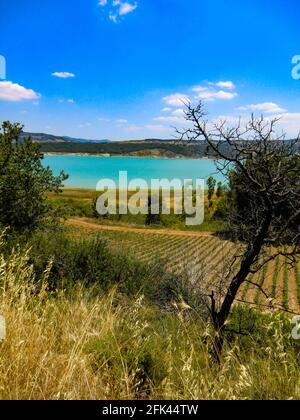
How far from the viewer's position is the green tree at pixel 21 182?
16.3 metres

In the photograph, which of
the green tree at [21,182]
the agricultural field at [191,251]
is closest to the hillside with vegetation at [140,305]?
the green tree at [21,182]

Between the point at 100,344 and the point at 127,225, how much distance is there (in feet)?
206

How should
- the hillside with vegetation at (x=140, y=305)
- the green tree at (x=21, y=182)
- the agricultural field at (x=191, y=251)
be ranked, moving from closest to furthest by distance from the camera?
the hillside with vegetation at (x=140, y=305) → the green tree at (x=21, y=182) → the agricultural field at (x=191, y=251)

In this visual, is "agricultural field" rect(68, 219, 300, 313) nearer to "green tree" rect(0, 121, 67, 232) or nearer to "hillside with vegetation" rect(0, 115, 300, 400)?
"hillside with vegetation" rect(0, 115, 300, 400)

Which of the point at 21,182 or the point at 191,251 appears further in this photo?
the point at 191,251

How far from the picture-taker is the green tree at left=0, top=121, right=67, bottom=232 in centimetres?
1634

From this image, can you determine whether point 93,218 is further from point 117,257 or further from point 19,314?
point 19,314

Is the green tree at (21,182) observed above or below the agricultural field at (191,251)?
above

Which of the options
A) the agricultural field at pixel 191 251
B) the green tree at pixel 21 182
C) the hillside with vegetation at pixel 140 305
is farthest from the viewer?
the agricultural field at pixel 191 251

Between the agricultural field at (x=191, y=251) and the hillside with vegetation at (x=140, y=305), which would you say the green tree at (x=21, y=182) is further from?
the agricultural field at (x=191, y=251)

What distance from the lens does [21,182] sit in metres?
17.0

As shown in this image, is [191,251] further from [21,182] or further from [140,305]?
[140,305]

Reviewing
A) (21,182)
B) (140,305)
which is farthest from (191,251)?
(140,305)

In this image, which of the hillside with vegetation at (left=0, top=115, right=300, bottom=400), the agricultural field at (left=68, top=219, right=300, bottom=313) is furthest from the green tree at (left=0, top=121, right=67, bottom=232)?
the agricultural field at (left=68, top=219, right=300, bottom=313)
